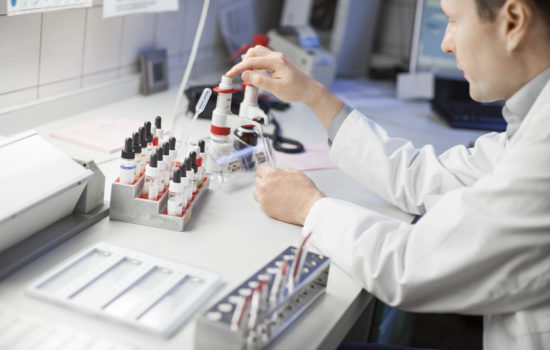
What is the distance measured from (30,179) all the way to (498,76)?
0.79 meters

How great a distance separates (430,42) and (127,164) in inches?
62.3

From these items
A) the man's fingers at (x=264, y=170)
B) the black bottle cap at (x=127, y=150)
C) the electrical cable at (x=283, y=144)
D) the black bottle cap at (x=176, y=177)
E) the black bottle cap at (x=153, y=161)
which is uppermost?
the black bottle cap at (x=127, y=150)

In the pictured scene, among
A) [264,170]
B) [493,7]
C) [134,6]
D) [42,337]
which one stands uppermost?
[493,7]

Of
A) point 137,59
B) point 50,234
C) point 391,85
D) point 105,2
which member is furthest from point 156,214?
point 391,85

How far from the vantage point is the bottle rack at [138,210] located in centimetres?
97

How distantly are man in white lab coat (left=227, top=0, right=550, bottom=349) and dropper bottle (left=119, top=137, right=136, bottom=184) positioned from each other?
26 cm

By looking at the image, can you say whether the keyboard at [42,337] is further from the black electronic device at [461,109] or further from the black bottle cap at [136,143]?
the black electronic device at [461,109]

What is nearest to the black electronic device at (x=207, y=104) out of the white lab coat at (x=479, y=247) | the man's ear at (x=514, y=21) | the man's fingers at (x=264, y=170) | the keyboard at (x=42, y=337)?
the man's fingers at (x=264, y=170)

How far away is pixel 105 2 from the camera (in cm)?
150

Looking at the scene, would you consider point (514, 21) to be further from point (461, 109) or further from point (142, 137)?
point (461, 109)

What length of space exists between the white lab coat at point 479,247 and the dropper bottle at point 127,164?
33 cm

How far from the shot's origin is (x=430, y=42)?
2176 mm

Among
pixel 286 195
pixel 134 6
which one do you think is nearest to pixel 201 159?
pixel 286 195

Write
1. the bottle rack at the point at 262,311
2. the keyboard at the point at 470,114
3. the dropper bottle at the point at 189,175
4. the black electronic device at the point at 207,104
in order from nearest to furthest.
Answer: the bottle rack at the point at 262,311 → the dropper bottle at the point at 189,175 → the black electronic device at the point at 207,104 → the keyboard at the point at 470,114
